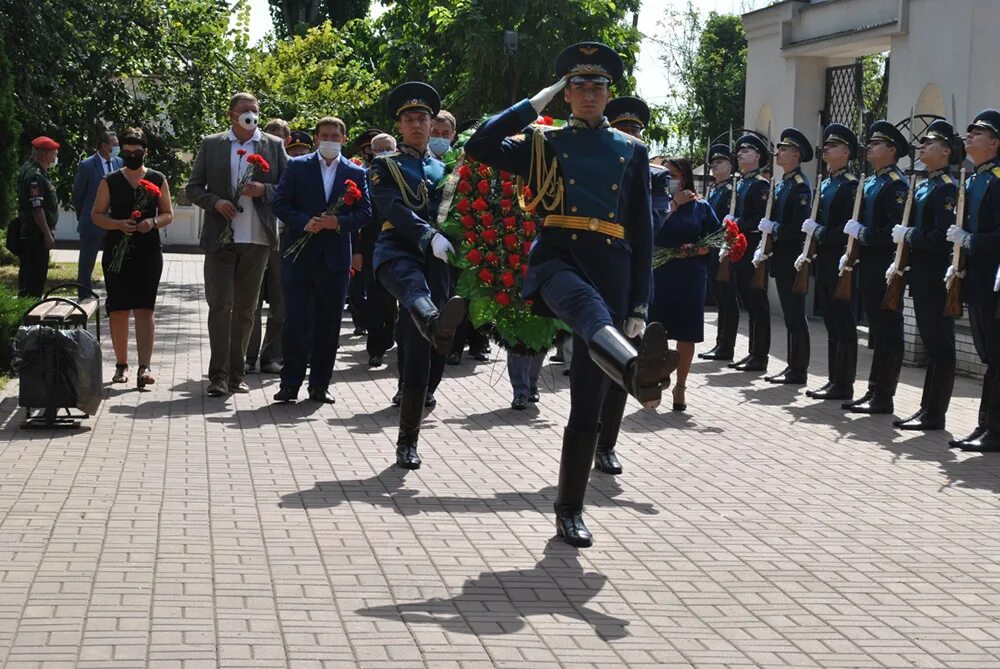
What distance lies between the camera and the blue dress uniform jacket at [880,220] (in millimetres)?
11695

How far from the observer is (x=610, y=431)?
901 centimetres

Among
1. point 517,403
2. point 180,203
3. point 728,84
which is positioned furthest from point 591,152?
point 728,84

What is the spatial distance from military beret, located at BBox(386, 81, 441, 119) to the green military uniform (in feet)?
27.6

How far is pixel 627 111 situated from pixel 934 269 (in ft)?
8.53

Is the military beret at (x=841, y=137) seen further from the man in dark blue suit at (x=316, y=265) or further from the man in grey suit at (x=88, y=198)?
the man in grey suit at (x=88, y=198)

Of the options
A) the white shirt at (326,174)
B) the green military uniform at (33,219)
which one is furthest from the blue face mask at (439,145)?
the green military uniform at (33,219)

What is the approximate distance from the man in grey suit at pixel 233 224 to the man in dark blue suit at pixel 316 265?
24 cm

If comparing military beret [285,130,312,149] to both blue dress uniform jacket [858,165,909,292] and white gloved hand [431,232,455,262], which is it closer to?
blue dress uniform jacket [858,165,909,292]

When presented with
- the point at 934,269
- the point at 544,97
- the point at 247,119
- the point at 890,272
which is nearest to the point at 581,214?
the point at 544,97

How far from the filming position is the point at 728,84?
48.1m

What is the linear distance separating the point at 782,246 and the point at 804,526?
663cm

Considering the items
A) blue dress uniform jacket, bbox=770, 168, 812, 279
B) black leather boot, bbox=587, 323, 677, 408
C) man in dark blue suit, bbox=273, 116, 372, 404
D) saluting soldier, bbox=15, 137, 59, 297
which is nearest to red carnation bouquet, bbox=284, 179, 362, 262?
Result: man in dark blue suit, bbox=273, 116, 372, 404

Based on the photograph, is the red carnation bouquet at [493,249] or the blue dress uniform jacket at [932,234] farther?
the blue dress uniform jacket at [932,234]

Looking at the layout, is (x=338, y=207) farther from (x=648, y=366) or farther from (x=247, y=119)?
(x=648, y=366)
